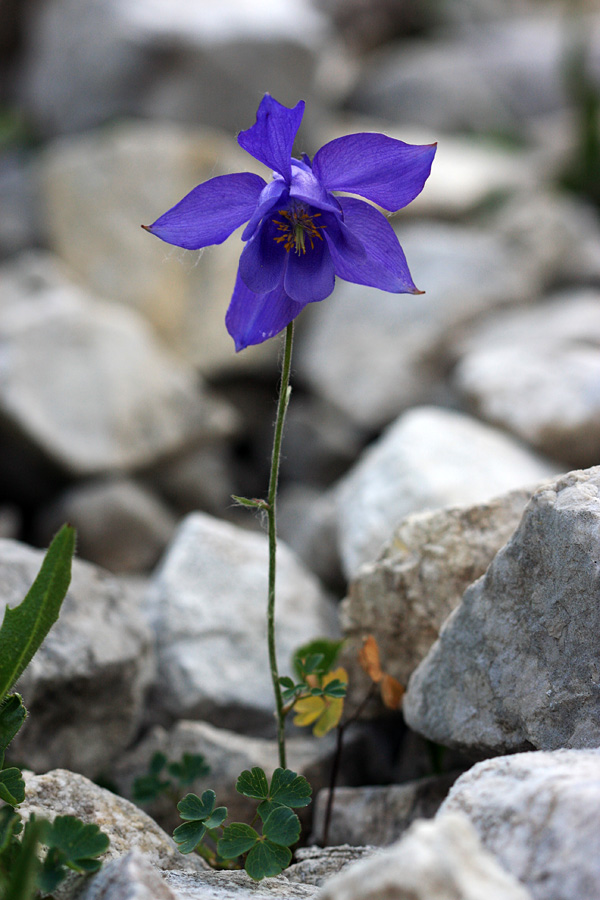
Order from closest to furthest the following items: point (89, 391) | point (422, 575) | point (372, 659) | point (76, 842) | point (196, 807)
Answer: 1. point (76, 842)
2. point (196, 807)
3. point (372, 659)
4. point (422, 575)
5. point (89, 391)

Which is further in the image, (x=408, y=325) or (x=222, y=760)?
(x=408, y=325)

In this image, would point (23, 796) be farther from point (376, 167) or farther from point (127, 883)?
point (376, 167)

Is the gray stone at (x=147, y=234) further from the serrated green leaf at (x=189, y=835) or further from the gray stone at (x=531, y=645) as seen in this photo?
the serrated green leaf at (x=189, y=835)

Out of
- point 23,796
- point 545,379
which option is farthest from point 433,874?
point 545,379

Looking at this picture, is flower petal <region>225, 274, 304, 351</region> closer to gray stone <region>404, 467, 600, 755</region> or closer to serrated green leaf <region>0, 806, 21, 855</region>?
gray stone <region>404, 467, 600, 755</region>

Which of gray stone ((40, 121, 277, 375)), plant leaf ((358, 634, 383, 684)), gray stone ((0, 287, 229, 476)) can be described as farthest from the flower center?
gray stone ((40, 121, 277, 375))

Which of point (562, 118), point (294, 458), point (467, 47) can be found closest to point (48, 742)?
point (294, 458)

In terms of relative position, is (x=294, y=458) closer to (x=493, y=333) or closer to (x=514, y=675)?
(x=493, y=333)

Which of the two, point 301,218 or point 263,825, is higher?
point 301,218
